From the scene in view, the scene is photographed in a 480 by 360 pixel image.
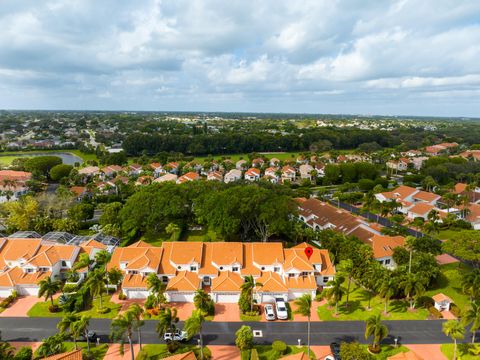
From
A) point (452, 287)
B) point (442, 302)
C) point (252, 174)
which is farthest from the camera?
point (252, 174)

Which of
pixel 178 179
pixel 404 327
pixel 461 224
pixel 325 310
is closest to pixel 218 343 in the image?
pixel 325 310

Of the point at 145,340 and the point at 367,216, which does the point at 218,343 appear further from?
the point at 367,216

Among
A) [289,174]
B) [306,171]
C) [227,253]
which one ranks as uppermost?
[227,253]

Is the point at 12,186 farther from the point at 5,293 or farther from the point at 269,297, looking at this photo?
the point at 269,297

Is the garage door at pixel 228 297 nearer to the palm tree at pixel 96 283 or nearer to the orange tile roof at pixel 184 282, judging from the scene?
the orange tile roof at pixel 184 282

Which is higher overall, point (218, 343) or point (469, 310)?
point (469, 310)

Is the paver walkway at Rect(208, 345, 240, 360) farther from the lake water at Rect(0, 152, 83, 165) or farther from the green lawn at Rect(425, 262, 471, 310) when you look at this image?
the lake water at Rect(0, 152, 83, 165)

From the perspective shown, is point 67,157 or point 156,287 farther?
point 67,157

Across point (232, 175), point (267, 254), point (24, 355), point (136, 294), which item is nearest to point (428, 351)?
point (267, 254)
